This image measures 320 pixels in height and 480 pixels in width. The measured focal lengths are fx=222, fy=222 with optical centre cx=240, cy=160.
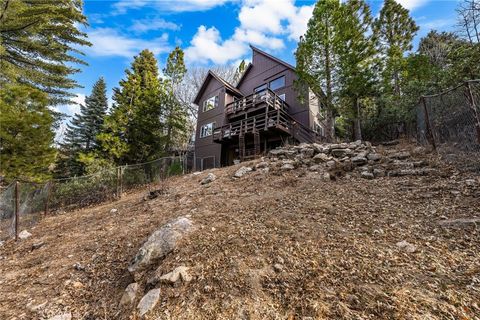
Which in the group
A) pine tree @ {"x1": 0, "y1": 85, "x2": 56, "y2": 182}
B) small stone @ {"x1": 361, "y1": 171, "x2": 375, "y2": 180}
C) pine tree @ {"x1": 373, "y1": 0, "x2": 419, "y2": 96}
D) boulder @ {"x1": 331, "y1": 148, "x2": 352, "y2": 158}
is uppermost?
pine tree @ {"x1": 373, "y1": 0, "x2": 419, "y2": 96}

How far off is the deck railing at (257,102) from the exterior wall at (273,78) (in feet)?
2.48

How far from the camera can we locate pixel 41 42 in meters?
13.1

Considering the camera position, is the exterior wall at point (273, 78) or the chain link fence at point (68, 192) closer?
the chain link fence at point (68, 192)

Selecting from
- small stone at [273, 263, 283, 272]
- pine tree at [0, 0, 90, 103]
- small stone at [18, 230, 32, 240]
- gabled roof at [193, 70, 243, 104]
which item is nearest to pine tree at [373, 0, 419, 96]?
gabled roof at [193, 70, 243, 104]

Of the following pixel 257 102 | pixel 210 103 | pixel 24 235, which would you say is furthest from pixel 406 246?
pixel 210 103

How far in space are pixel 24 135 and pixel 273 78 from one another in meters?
15.0

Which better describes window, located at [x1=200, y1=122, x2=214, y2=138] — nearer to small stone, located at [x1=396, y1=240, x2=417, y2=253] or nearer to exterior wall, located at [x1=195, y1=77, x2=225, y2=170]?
exterior wall, located at [x1=195, y1=77, x2=225, y2=170]

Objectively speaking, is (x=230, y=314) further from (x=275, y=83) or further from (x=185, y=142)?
(x=185, y=142)

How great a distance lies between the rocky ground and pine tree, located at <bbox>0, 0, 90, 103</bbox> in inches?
462

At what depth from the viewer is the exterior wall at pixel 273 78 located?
14.9 m

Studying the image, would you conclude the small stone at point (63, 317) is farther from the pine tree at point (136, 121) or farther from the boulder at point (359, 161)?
the pine tree at point (136, 121)

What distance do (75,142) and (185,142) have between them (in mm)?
10201

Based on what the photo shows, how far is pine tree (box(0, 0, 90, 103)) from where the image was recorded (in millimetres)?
10961

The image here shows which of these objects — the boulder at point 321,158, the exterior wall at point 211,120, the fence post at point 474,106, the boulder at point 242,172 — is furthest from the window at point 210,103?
the fence post at point 474,106
